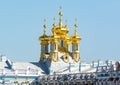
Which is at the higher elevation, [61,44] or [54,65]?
[61,44]

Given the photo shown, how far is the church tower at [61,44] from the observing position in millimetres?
71875

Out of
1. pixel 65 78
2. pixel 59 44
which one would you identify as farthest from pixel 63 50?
pixel 65 78

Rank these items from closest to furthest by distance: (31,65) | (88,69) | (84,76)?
(84,76)
(88,69)
(31,65)

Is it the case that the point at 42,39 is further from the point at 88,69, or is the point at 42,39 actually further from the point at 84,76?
the point at 84,76

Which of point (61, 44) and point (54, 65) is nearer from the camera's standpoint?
point (54, 65)

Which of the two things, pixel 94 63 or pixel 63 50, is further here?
pixel 63 50

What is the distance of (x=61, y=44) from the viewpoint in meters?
74.2

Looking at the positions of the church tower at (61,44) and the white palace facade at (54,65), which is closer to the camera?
the white palace facade at (54,65)

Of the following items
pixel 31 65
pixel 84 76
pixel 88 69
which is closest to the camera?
pixel 84 76

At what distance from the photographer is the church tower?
71875 mm

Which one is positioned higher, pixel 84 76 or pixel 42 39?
pixel 42 39

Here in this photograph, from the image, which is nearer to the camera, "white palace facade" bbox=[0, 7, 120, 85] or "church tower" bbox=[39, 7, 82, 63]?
"white palace facade" bbox=[0, 7, 120, 85]

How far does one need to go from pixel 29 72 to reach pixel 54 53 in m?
4.68

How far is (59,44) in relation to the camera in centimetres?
7388
